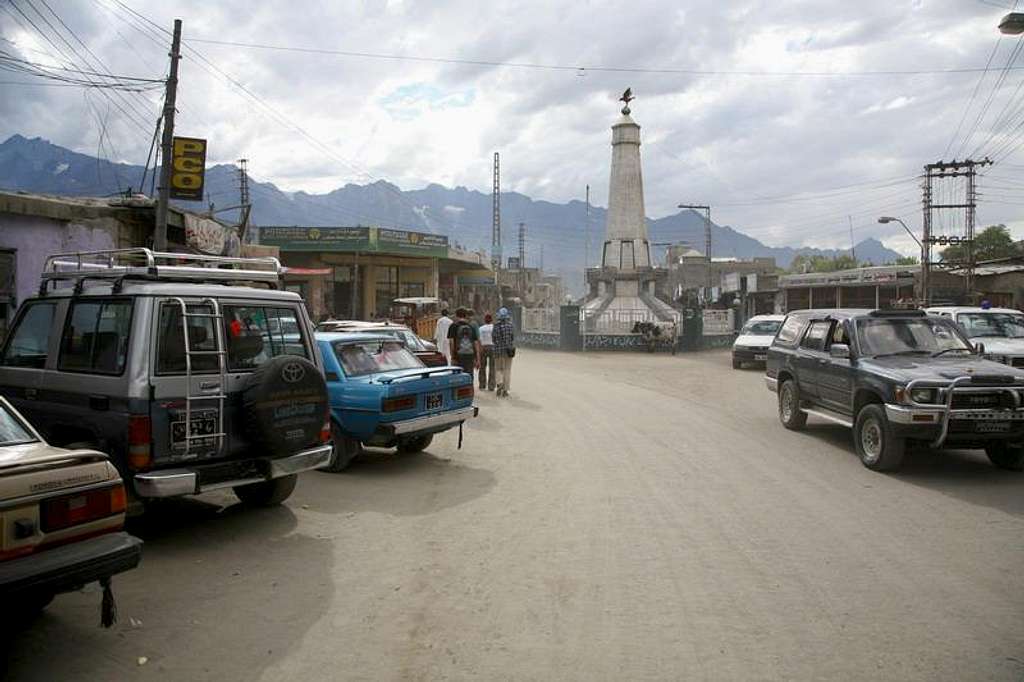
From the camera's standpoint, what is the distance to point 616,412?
13.2m

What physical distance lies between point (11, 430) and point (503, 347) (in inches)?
444

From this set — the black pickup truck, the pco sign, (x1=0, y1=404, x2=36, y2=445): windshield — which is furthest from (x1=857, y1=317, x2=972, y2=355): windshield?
the pco sign

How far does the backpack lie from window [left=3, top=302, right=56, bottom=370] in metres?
8.10

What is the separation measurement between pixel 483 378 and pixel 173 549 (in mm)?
10946

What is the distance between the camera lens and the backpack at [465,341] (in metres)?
13.8

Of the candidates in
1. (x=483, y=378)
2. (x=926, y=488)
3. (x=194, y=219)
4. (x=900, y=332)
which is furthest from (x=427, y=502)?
(x=194, y=219)

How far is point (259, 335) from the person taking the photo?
20.4 ft

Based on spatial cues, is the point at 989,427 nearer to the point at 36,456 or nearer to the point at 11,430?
the point at 36,456

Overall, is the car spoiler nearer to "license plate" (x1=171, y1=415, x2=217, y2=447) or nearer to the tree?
"license plate" (x1=171, y1=415, x2=217, y2=447)

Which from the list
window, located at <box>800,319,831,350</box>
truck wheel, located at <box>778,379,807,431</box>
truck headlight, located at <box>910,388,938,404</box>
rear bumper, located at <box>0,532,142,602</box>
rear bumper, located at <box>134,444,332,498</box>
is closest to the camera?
rear bumper, located at <box>0,532,142,602</box>

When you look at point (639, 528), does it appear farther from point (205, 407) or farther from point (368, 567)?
point (205, 407)

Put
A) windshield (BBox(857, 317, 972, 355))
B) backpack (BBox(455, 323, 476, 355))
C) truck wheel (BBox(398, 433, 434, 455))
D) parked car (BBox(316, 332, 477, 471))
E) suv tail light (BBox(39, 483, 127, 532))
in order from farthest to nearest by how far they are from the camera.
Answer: backpack (BBox(455, 323, 476, 355)) → truck wheel (BBox(398, 433, 434, 455)) → windshield (BBox(857, 317, 972, 355)) → parked car (BBox(316, 332, 477, 471)) → suv tail light (BBox(39, 483, 127, 532))

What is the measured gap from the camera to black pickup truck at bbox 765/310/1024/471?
7.70 meters

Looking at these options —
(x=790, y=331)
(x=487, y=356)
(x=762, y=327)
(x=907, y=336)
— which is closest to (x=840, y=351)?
(x=907, y=336)
